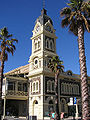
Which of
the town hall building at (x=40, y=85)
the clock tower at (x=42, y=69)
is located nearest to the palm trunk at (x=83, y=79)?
the town hall building at (x=40, y=85)

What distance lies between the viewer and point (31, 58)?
39.3 m

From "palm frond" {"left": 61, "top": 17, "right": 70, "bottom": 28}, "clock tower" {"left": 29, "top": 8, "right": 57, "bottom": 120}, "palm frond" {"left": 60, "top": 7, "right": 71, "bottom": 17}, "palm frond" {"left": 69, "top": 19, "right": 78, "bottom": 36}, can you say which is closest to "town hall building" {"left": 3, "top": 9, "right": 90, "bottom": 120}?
"clock tower" {"left": 29, "top": 8, "right": 57, "bottom": 120}

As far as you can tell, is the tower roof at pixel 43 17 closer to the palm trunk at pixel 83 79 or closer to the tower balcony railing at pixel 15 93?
the tower balcony railing at pixel 15 93

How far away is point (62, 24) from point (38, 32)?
21033 millimetres

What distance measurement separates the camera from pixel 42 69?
114 feet

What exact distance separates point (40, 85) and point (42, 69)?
315 centimetres

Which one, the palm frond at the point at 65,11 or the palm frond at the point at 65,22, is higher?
the palm frond at the point at 65,11

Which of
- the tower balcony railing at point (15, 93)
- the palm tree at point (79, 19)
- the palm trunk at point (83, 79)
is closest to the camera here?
the palm trunk at point (83, 79)

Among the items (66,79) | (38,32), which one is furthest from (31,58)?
(66,79)

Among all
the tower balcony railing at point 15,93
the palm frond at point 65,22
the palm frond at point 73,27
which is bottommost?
the tower balcony railing at point 15,93

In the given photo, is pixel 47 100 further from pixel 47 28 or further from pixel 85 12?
pixel 85 12

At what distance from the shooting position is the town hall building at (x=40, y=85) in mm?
34103

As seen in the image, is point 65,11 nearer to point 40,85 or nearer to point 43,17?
point 40,85

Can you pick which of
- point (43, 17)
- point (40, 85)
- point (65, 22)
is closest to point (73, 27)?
point (65, 22)
